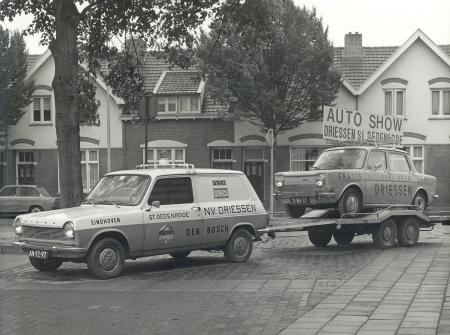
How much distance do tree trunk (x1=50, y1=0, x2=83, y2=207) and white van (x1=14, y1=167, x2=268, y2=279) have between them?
10.2 feet

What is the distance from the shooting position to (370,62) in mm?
36344

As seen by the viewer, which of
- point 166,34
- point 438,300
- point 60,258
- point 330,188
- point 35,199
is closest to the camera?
point 438,300

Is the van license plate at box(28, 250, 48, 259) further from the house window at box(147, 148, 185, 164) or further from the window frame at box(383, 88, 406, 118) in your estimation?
the window frame at box(383, 88, 406, 118)

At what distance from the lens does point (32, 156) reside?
120 ft

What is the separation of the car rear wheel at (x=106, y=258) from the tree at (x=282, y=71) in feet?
61.7

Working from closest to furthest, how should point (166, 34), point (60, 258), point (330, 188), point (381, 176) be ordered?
point (60, 258), point (330, 188), point (381, 176), point (166, 34)

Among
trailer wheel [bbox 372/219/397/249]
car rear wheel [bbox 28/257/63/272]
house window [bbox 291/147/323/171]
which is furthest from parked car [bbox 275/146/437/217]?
house window [bbox 291/147/323/171]

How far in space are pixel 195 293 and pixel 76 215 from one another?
8.61 feet

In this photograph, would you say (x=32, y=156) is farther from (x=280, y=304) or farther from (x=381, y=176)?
(x=280, y=304)

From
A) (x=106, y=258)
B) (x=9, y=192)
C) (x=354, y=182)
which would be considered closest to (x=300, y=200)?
(x=354, y=182)

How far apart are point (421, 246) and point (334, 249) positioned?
7.21ft

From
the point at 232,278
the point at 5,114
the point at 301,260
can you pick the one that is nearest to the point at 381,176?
the point at 301,260

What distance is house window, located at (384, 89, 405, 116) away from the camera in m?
34.2

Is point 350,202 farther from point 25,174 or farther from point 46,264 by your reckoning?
point 25,174
